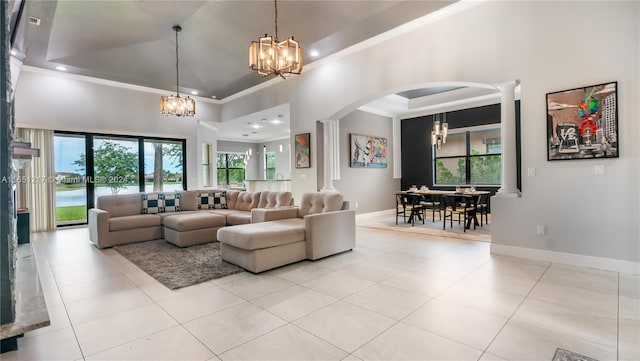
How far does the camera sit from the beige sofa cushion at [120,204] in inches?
206

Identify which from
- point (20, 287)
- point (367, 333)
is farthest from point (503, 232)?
point (20, 287)

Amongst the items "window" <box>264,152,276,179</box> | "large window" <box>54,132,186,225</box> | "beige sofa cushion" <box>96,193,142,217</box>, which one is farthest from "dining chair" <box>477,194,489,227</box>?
"window" <box>264,152,276,179</box>

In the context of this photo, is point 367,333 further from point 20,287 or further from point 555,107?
point 555,107

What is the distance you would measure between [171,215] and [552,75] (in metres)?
6.15

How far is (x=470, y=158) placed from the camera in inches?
330

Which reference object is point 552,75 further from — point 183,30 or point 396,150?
point 183,30

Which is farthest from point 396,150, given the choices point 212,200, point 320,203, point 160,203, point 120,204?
point 120,204

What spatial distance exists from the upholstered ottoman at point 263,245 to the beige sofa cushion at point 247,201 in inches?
77.6

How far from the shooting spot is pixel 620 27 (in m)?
3.33

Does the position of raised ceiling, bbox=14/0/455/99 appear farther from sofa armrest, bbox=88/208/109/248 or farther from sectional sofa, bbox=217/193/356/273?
sectional sofa, bbox=217/193/356/273

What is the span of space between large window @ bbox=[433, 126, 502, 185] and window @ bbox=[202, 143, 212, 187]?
6.94 m

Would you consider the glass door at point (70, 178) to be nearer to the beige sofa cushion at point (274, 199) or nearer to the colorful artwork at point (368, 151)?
the beige sofa cushion at point (274, 199)

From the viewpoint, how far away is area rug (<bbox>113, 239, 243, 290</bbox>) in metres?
3.31

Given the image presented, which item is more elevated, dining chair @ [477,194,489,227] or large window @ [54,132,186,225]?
large window @ [54,132,186,225]
